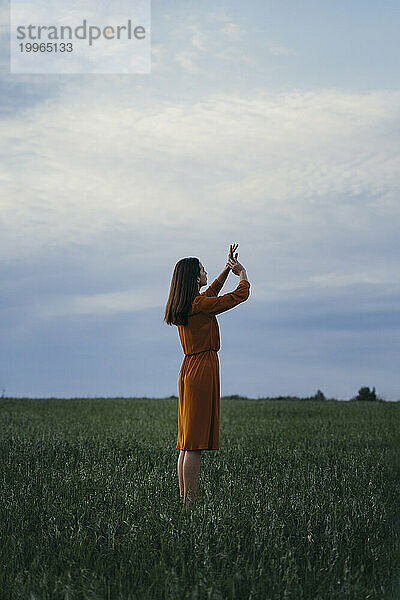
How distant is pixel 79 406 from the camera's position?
2053cm

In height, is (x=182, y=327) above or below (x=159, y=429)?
above

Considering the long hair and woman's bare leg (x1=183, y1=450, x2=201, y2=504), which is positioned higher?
the long hair

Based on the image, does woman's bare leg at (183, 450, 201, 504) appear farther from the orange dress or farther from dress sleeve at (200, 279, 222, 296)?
dress sleeve at (200, 279, 222, 296)

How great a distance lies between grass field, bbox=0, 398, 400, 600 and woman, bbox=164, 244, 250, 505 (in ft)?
1.81

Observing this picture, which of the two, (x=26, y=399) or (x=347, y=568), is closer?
(x=347, y=568)

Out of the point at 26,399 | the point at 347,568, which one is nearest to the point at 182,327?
the point at 347,568

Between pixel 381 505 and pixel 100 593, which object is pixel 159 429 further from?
pixel 100 593

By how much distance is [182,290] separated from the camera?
22.2ft

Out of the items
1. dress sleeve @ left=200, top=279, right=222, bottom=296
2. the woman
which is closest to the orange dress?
the woman

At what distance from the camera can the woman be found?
6.70 meters

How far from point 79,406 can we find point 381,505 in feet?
49.0

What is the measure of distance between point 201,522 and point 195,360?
1810mm

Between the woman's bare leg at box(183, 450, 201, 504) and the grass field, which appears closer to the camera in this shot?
the grass field

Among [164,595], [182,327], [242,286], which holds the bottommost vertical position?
[164,595]
